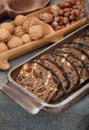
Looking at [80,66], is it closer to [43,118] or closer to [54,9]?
[43,118]

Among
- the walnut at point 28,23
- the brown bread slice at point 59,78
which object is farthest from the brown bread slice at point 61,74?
the walnut at point 28,23

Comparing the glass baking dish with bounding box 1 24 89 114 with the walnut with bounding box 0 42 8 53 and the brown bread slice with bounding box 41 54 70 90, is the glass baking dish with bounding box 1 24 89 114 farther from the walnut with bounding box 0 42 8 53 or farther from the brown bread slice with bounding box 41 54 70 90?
the walnut with bounding box 0 42 8 53

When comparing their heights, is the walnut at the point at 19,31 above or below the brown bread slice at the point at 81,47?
below

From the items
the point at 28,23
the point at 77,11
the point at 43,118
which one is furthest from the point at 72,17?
the point at 43,118

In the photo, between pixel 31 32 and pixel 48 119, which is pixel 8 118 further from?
pixel 31 32

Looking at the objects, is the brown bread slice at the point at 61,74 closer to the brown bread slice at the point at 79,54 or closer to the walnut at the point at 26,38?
the brown bread slice at the point at 79,54
